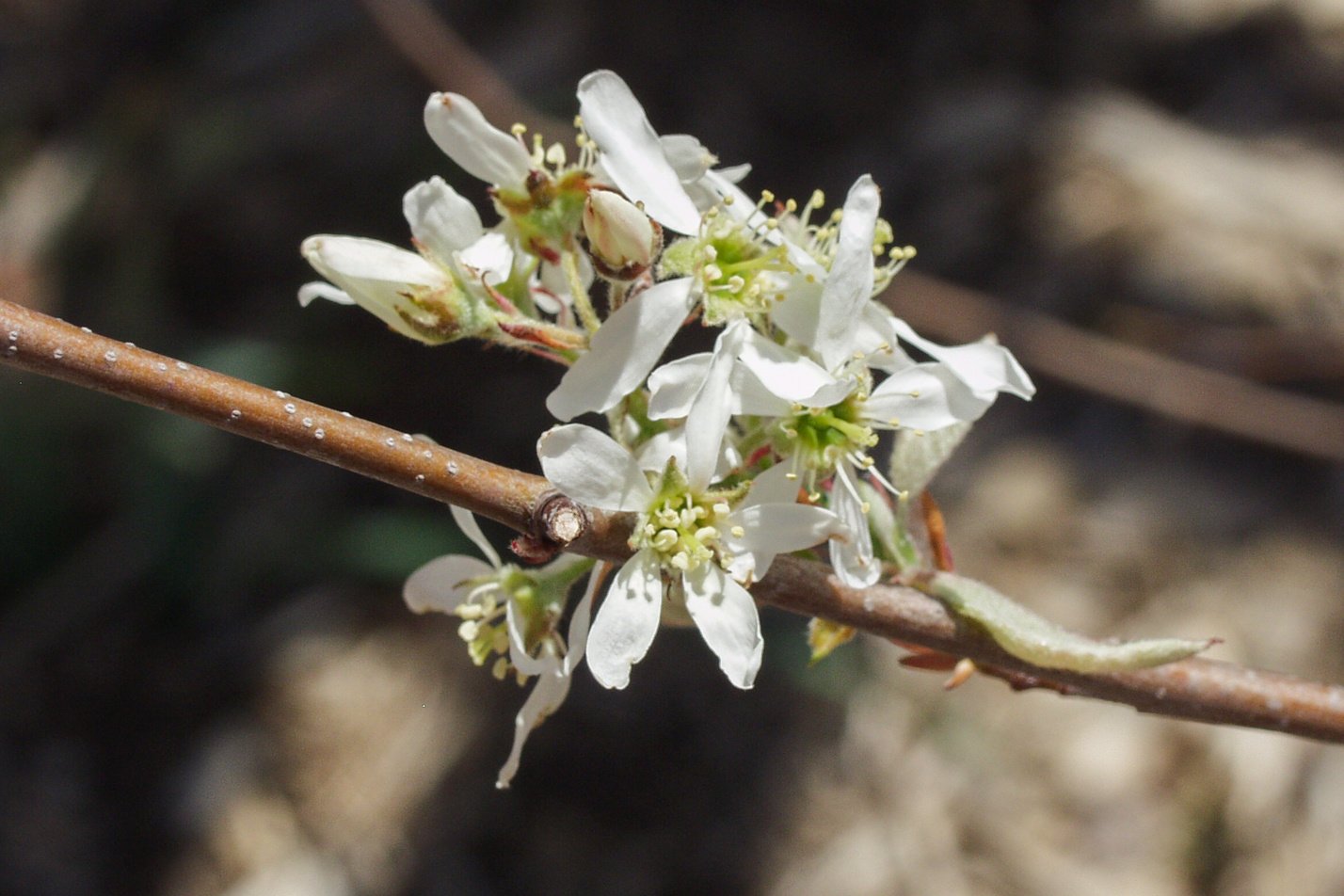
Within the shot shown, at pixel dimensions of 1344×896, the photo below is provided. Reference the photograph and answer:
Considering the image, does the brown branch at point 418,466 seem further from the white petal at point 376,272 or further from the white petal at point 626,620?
the white petal at point 376,272

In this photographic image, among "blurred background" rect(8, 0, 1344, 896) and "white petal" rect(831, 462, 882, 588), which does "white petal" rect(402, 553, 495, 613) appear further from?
"blurred background" rect(8, 0, 1344, 896)

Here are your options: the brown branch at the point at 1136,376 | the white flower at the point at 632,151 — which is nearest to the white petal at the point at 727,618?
the white flower at the point at 632,151

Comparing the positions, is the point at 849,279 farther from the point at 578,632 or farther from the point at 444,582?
the point at 444,582

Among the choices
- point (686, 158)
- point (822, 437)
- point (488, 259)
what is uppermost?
point (686, 158)

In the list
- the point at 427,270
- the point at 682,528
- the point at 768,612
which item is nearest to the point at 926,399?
the point at 682,528

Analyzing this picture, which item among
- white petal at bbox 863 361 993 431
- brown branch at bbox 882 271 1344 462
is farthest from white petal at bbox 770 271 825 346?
brown branch at bbox 882 271 1344 462

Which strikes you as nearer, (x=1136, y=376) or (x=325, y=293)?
(x=325, y=293)
